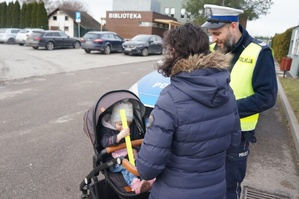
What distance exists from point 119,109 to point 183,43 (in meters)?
1.12

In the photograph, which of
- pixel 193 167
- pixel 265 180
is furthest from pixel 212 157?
pixel 265 180

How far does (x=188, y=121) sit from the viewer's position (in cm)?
153

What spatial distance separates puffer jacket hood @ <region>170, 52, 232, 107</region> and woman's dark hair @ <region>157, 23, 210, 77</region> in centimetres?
4

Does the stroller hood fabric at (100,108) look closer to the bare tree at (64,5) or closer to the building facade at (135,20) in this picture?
the building facade at (135,20)

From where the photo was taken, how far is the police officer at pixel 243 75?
2273 millimetres

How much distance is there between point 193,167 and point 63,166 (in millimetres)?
2669

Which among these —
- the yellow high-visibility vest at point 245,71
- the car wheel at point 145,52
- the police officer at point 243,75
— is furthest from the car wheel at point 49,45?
the yellow high-visibility vest at point 245,71

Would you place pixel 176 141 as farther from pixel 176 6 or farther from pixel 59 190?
pixel 176 6

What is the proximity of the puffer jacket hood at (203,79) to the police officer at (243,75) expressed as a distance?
2.54 feet

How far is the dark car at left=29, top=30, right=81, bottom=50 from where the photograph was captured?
69.9ft

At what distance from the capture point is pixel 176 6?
57.8 meters

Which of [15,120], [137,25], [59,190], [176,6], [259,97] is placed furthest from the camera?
[176,6]

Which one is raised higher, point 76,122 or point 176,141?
point 176,141

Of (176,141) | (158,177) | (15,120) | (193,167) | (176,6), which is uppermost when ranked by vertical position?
(176,6)
